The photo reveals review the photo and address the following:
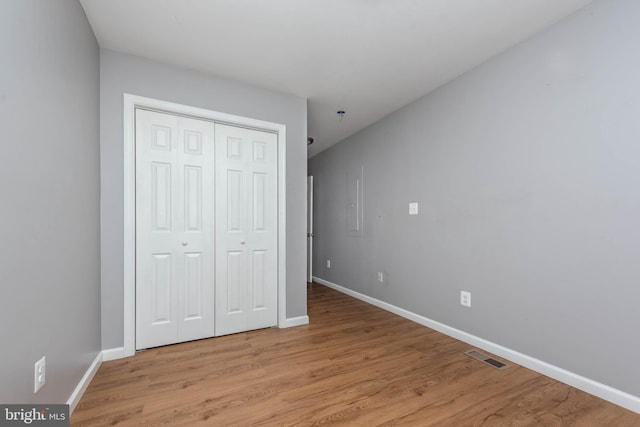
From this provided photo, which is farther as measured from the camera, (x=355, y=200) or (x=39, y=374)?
(x=355, y=200)

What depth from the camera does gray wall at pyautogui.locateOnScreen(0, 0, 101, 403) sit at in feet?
3.64

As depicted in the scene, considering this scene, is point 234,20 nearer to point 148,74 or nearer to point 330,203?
point 148,74

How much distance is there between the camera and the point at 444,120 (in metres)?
2.87

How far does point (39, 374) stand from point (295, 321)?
2.05 metres

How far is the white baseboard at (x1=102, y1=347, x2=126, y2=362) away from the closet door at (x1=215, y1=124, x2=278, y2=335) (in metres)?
0.75

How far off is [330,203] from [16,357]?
13.3 feet

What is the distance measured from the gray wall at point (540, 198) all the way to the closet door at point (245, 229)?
1530 mm

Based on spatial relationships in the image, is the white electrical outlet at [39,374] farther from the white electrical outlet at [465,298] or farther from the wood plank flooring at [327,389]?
the white electrical outlet at [465,298]

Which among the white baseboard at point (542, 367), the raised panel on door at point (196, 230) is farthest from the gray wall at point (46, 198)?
the white baseboard at point (542, 367)

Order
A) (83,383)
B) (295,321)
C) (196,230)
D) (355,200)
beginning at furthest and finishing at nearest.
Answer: (355,200) → (295,321) → (196,230) → (83,383)

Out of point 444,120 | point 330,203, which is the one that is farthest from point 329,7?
point 330,203

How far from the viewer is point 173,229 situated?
2.54 meters

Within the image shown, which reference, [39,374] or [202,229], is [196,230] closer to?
[202,229]

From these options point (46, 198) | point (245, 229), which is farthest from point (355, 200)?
point (46, 198)
